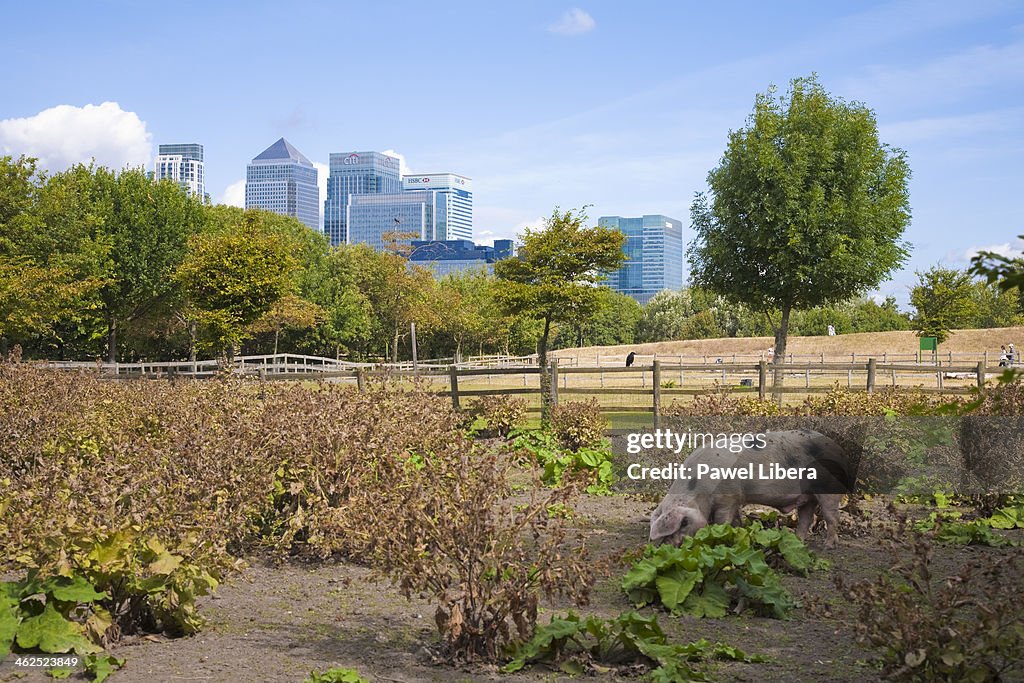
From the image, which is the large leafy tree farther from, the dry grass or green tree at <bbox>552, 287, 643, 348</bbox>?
green tree at <bbox>552, 287, 643, 348</bbox>

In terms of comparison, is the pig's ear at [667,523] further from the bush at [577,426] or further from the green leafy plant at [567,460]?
the bush at [577,426]

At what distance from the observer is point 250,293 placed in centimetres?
2786

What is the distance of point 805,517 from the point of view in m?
7.94

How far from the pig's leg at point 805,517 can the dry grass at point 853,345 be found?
42592 mm

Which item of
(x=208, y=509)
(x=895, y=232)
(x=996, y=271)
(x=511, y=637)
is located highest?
(x=895, y=232)

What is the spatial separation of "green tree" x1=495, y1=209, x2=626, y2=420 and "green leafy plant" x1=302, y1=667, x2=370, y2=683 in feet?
54.0

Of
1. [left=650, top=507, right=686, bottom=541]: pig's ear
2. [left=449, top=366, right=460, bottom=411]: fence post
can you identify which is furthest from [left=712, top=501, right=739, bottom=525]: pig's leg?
[left=449, top=366, right=460, bottom=411]: fence post

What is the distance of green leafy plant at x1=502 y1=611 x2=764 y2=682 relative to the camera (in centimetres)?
477

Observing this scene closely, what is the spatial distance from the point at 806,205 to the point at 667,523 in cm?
2049

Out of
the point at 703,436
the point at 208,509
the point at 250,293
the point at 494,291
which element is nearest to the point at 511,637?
the point at 208,509

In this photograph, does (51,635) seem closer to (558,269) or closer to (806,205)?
(558,269)

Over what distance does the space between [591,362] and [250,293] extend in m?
33.2

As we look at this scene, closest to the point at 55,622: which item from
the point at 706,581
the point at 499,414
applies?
the point at 706,581

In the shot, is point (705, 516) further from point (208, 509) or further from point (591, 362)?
point (591, 362)
